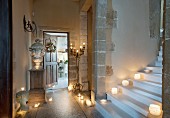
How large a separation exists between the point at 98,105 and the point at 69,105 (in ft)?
2.45

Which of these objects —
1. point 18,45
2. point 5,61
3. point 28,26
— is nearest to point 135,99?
point 5,61

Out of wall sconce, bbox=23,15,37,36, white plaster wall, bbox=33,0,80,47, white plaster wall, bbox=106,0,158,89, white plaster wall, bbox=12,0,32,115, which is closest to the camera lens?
white plaster wall, bbox=12,0,32,115

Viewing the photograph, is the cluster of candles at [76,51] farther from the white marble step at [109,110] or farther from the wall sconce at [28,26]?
the white marble step at [109,110]

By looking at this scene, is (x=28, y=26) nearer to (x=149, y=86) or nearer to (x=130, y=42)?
(x=130, y=42)

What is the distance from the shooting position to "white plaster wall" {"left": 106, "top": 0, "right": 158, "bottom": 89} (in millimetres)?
3474

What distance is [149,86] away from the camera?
2754 mm

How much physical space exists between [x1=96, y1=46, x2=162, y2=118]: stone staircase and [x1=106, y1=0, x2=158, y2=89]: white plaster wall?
12.6 inches

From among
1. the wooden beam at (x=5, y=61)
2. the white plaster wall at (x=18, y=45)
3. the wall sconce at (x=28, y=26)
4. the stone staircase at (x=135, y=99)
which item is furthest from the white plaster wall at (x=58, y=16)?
the stone staircase at (x=135, y=99)

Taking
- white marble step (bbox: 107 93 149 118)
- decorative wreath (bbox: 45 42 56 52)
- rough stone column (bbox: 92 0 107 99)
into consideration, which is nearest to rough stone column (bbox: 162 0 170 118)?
white marble step (bbox: 107 93 149 118)

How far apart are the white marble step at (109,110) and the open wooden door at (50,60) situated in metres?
3.01

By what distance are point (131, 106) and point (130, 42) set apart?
1.68 m

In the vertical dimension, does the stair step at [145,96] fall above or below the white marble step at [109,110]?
above

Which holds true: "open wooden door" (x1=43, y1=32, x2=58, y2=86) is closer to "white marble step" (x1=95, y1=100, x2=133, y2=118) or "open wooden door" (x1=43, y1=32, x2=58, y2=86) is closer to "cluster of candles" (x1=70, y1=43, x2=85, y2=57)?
"cluster of candles" (x1=70, y1=43, x2=85, y2=57)

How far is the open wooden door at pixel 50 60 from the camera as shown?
5.44 m
